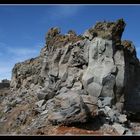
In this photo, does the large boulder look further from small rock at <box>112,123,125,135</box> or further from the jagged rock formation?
small rock at <box>112,123,125,135</box>

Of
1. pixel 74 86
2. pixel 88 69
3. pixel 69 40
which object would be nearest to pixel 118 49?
pixel 88 69

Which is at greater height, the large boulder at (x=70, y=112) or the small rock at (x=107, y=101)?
the small rock at (x=107, y=101)

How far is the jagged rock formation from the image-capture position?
23.9m

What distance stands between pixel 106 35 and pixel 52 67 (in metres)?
13.0

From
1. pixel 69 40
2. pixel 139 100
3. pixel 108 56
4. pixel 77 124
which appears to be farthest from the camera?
pixel 69 40

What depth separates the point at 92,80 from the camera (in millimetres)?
30844

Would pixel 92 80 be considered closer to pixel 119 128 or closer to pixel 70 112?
pixel 119 128

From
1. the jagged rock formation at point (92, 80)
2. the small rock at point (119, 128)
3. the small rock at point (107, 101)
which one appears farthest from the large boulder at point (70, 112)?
the small rock at point (107, 101)

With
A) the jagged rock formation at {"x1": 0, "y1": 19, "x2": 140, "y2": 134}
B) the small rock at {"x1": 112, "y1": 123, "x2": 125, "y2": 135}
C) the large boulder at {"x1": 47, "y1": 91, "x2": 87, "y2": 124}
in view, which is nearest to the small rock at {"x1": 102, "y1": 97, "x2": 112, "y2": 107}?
the jagged rock formation at {"x1": 0, "y1": 19, "x2": 140, "y2": 134}

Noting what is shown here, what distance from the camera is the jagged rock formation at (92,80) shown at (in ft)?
78.3

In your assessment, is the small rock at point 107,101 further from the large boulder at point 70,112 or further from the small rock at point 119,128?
the large boulder at point 70,112

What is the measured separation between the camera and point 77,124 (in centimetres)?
2267

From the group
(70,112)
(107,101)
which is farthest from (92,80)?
(70,112)

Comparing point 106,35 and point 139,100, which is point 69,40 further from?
point 139,100
